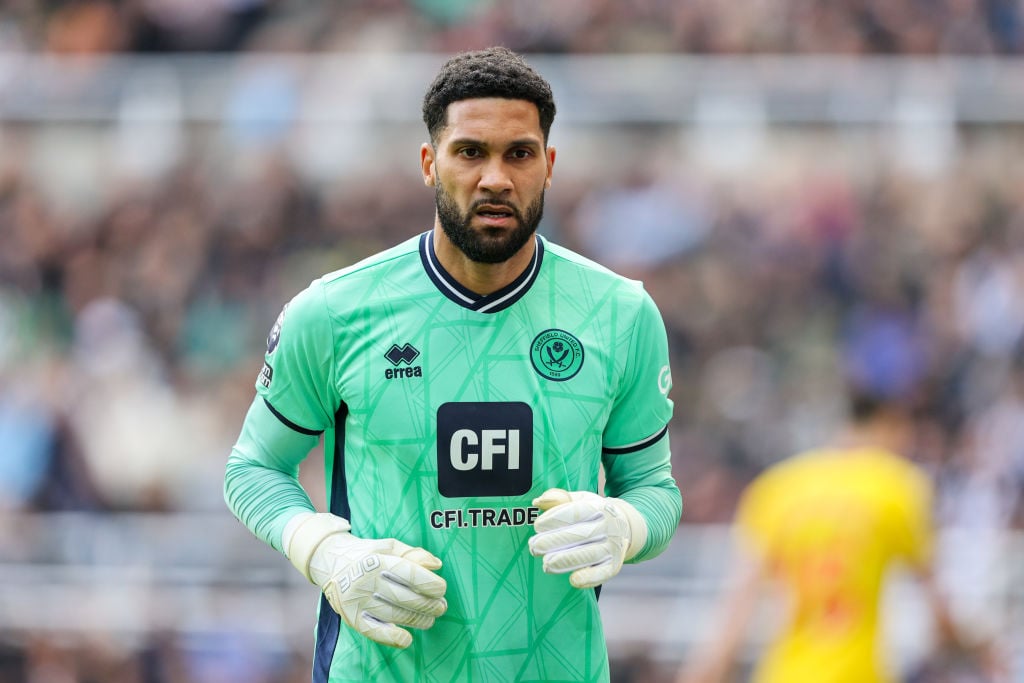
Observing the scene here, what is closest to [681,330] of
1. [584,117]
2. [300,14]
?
[584,117]

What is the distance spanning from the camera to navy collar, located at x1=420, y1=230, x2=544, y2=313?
13.0 feet

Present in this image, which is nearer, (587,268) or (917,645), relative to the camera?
(587,268)

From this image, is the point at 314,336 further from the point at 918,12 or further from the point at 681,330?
the point at 918,12

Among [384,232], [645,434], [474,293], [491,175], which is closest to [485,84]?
[491,175]

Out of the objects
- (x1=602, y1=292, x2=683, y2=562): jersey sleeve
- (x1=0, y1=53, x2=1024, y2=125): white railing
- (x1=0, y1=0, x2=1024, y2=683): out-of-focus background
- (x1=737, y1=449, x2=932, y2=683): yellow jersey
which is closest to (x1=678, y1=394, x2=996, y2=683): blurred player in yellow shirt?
(x1=737, y1=449, x2=932, y2=683): yellow jersey

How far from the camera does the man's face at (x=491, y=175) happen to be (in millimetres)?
3777

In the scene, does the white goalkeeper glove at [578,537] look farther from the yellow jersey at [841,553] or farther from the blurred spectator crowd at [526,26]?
the blurred spectator crowd at [526,26]

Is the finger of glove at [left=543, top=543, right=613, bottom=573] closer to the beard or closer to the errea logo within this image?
the errea logo

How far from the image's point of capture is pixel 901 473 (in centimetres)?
636

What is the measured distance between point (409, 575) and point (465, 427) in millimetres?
409

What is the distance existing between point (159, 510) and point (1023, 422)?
5.69 metres

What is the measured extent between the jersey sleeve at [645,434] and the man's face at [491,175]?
47cm

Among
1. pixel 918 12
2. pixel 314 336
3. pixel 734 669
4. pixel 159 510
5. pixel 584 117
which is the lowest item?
pixel 734 669

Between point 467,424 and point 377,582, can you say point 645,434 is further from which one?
point 377,582
